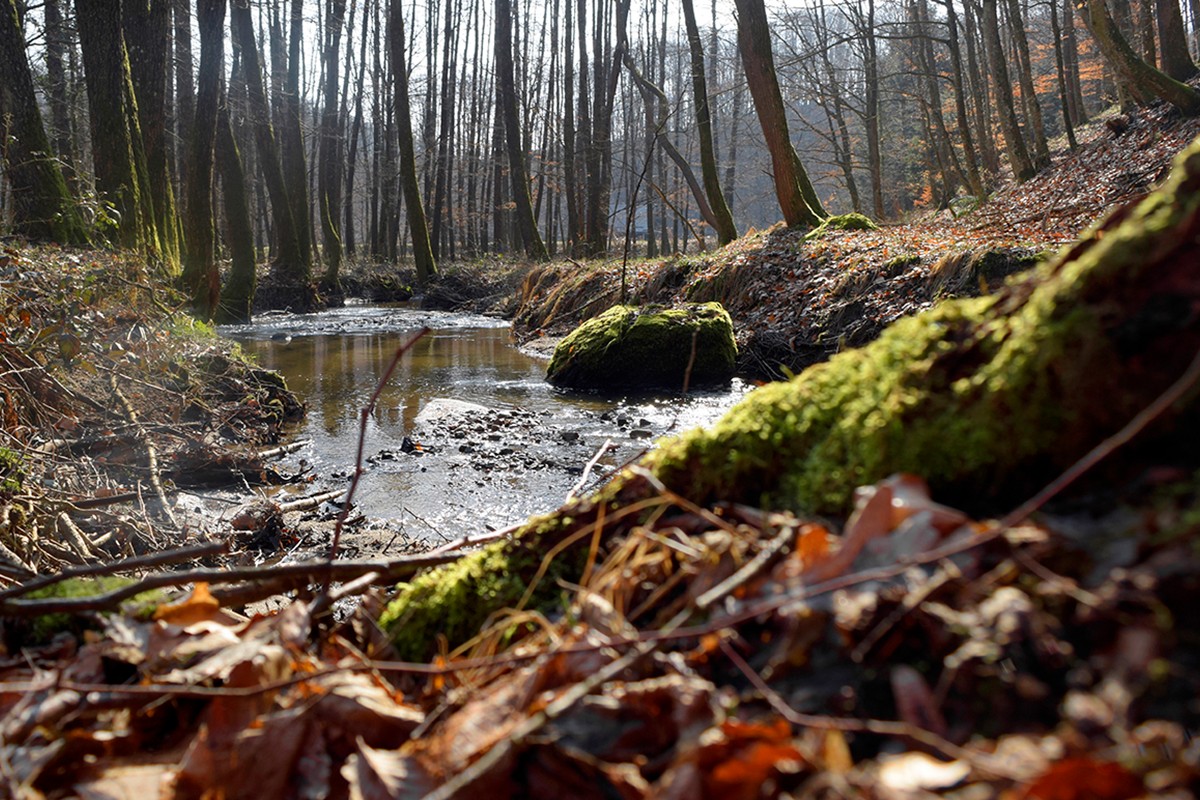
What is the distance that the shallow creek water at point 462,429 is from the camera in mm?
5773

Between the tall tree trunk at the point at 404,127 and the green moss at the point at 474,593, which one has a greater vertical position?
the tall tree trunk at the point at 404,127

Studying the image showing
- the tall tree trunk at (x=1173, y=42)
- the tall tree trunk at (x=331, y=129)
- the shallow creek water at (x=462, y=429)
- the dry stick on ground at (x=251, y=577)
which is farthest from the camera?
the tall tree trunk at (x=331, y=129)

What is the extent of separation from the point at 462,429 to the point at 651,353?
313cm

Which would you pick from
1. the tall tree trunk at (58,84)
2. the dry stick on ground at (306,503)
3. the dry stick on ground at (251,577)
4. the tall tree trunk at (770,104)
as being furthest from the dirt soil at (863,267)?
the tall tree trunk at (58,84)

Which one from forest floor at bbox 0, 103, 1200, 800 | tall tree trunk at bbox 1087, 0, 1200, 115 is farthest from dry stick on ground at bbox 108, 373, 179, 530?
tall tree trunk at bbox 1087, 0, 1200, 115

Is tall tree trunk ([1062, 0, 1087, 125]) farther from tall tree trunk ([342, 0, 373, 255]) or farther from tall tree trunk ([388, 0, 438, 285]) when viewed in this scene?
tall tree trunk ([342, 0, 373, 255])

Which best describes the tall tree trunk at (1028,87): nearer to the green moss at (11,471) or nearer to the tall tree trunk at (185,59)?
the tall tree trunk at (185,59)

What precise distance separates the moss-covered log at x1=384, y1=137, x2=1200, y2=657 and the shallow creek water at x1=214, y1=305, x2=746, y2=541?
36.5 inches

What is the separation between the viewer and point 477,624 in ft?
5.42

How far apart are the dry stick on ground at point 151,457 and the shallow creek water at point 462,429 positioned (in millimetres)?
1253

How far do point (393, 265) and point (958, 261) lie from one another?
29.5 m

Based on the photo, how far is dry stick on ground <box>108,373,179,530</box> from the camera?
4704mm

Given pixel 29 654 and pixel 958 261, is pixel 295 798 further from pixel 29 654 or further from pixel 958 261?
pixel 958 261

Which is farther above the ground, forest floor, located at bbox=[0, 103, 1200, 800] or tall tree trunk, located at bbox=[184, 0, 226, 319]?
tall tree trunk, located at bbox=[184, 0, 226, 319]
